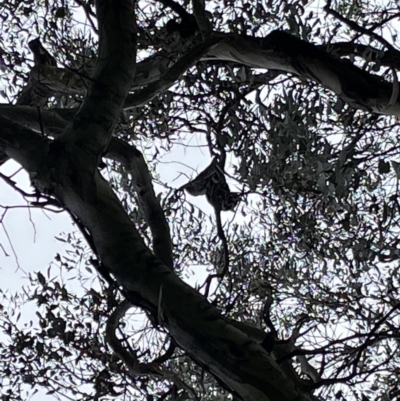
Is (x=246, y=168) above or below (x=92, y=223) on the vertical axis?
above

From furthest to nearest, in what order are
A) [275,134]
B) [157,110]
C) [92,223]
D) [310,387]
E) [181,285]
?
[157,110] < [275,134] < [92,223] < [181,285] < [310,387]

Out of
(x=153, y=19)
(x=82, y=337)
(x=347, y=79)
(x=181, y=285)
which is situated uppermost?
(x=153, y=19)

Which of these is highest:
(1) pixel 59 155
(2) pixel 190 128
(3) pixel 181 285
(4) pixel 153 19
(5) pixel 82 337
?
(4) pixel 153 19

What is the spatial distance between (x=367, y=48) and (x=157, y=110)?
6.60 feet

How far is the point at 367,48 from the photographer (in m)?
3.31

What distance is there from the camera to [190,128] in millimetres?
4695

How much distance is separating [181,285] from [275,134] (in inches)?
68.2

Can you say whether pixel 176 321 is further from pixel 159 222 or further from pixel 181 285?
pixel 159 222

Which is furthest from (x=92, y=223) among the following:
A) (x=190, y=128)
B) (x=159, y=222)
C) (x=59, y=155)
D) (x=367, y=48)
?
(x=190, y=128)

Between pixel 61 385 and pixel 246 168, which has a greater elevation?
pixel 246 168

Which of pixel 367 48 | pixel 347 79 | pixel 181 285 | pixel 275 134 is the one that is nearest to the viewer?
pixel 181 285

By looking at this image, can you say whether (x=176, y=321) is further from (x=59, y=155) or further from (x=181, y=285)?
(x=59, y=155)

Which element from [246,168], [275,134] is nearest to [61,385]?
[246,168]

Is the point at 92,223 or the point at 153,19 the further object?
the point at 153,19
